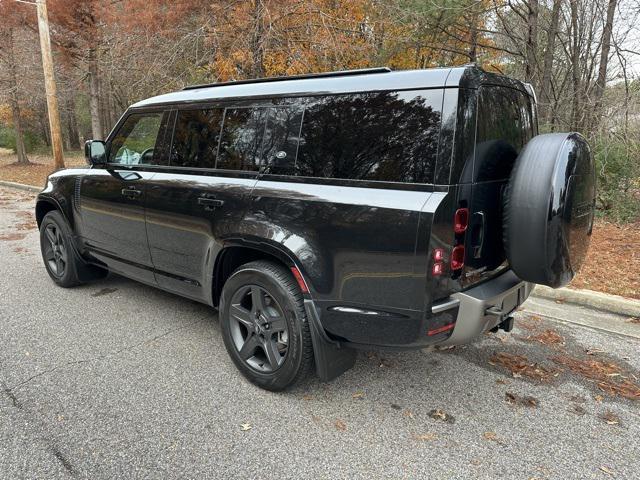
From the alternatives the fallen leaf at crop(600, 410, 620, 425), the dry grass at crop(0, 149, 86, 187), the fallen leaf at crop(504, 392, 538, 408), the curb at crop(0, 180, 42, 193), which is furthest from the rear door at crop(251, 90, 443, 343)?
the dry grass at crop(0, 149, 86, 187)

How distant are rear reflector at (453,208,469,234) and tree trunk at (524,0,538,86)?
9283mm

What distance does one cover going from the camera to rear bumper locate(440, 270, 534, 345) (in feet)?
8.07

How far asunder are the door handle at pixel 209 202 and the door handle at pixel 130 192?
83 centimetres

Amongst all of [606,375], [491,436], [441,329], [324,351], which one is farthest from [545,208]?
[606,375]

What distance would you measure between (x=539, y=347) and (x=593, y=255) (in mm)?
3032

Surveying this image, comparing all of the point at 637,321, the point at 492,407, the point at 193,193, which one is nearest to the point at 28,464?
the point at 193,193

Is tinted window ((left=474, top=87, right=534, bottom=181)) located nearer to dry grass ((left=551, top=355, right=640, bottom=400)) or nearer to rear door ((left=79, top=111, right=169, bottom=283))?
dry grass ((left=551, top=355, right=640, bottom=400))

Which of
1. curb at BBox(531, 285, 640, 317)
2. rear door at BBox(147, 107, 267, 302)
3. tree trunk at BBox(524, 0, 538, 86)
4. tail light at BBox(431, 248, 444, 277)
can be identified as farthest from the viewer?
tree trunk at BBox(524, 0, 538, 86)

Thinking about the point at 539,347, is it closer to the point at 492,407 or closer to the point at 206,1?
the point at 492,407

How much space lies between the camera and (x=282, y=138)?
115 inches

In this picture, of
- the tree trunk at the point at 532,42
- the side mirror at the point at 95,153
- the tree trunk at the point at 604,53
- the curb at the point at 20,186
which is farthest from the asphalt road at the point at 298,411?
the curb at the point at 20,186

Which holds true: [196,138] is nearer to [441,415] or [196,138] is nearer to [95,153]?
[95,153]

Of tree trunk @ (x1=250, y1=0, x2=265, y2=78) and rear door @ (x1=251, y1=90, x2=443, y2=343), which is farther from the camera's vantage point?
tree trunk @ (x1=250, y1=0, x2=265, y2=78)

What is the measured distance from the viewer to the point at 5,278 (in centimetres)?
534
